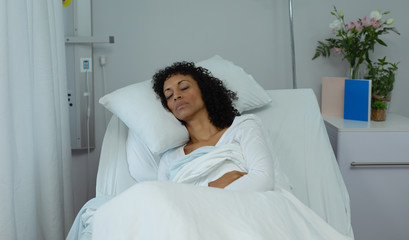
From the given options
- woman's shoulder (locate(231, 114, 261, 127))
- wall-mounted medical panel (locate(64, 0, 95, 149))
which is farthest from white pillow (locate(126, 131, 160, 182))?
wall-mounted medical panel (locate(64, 0, 95, 149))

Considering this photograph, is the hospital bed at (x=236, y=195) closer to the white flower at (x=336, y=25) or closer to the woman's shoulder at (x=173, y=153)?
the woman's shoulder at (x=173, y=153)

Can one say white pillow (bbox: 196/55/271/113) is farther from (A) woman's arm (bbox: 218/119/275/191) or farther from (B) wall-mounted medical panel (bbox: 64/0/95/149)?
(B) wall-mounted medical panel (bbox: 64/0/95/149)

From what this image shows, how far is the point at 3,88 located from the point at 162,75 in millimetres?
791

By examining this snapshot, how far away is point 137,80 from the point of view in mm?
2641

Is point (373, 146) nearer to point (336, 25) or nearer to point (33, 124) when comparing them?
point (336, 25)

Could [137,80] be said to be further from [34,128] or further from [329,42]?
[329,42]

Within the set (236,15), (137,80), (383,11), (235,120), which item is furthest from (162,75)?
(383,11)

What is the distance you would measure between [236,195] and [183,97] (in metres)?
0.71

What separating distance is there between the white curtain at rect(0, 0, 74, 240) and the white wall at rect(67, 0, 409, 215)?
1.75 feet

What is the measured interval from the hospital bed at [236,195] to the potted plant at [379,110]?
45cm

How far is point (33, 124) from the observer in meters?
1.79

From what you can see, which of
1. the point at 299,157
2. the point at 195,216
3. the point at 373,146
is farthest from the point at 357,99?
the point at 195,216

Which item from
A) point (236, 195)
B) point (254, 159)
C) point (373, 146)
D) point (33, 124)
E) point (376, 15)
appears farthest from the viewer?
Result: point (376, 15)

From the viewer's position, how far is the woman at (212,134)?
1.66 meters
